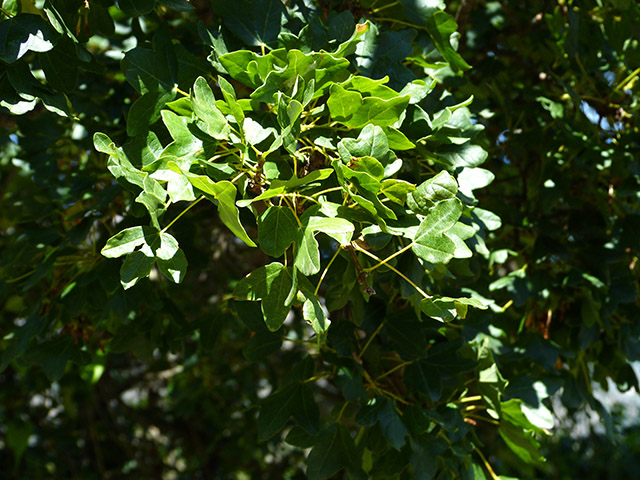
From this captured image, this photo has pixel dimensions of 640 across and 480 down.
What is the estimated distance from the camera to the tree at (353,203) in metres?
0.81

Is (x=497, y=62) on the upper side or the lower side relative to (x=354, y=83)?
lower

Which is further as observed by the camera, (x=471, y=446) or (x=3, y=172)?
(x=3, y=172)

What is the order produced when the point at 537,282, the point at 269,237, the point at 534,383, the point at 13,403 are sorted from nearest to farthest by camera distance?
the point at 269,237 < the point at 534,383 < the point at 537,282 < the point at 13,403

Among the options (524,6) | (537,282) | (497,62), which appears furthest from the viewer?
(524,6)

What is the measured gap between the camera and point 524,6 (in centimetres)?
194

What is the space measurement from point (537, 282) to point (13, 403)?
2.07m

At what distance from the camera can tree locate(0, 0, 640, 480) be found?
81 centimetres

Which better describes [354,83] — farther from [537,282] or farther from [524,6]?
[524,6]

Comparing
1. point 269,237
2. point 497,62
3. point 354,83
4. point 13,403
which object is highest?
point 354,83

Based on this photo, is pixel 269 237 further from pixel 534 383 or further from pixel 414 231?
pixel 534 383

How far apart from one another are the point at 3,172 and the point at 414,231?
2234mm

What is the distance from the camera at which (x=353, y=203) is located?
0.85 meters

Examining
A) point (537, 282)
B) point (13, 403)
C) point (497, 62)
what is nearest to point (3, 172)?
point (13, 403)

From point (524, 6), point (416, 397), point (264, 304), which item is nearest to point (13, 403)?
point (416, 397)
